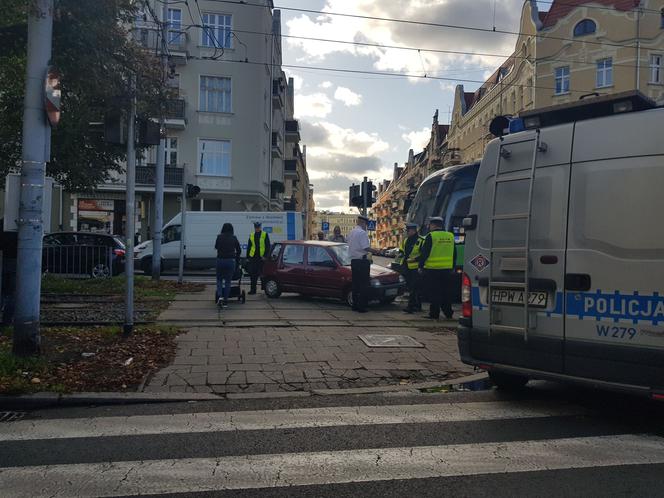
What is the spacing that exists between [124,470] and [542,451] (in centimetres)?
294

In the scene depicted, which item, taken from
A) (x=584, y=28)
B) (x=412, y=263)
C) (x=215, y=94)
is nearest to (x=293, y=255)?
(x=412, y=263)

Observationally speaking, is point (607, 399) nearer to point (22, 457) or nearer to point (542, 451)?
point (542, 451)

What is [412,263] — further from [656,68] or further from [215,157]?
[656,68]

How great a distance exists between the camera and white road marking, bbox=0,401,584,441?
4504 mm

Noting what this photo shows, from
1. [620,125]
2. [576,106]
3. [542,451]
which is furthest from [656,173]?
[542,451]

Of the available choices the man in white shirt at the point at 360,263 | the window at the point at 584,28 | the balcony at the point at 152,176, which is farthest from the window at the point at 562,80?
the man in white shirt at the point at 360,263

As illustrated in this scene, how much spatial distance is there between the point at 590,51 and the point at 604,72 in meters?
1.97

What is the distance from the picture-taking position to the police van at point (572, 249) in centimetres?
421

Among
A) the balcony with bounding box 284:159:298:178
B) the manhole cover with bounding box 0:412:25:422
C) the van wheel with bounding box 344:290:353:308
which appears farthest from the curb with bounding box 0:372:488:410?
the balcony with bounding box 284:159:298:178

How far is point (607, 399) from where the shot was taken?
5.50 m

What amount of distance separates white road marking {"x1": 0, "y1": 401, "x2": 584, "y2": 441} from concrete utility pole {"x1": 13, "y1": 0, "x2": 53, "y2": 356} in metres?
1.85

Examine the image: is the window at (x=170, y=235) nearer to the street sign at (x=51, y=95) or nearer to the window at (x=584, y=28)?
the street sign at (x=51, y=95)

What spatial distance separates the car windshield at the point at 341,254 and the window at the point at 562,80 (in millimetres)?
33961

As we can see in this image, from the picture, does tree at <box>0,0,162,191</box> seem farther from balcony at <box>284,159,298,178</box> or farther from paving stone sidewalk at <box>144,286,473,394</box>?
balcony at <box>284,159,298,178</box>
